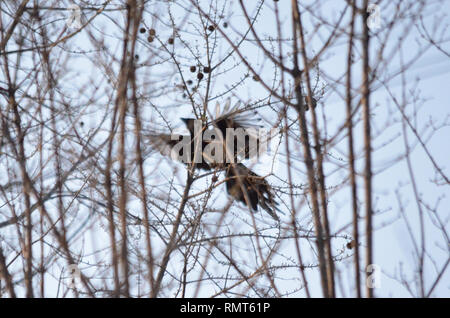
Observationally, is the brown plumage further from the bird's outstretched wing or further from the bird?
the bird's outstretched wing

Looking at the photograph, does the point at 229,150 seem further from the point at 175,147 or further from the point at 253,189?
the point at 175,147

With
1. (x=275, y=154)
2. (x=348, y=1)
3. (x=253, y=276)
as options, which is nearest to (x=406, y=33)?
(x=348, y=1)

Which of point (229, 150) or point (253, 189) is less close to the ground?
point (229, 150)

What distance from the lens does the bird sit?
11.6ft

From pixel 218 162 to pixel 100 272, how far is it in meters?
1.13

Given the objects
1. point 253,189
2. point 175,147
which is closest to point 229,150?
point 253,189

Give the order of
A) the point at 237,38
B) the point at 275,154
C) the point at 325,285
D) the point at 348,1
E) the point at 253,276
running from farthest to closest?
the point at 237,38
the point at 253,276
the point at 275,154
the point at 348,1
the point at 325,285

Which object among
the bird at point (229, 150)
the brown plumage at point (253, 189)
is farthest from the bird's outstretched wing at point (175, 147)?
the brown plumage at point (253, 189)

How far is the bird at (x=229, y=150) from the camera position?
354cm

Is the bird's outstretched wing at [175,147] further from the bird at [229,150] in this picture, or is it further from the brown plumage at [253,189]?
the brown plumage at [253,189]

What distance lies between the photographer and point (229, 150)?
3.50m
